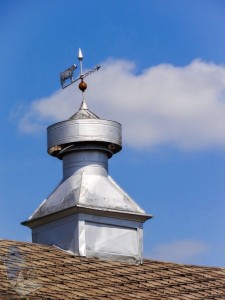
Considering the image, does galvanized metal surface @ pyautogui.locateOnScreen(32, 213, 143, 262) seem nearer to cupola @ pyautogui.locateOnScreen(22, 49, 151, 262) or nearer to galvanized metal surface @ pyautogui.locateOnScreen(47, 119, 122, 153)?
cupola @ pyautogui.locateOnScreen(22, 49, 151, 262)

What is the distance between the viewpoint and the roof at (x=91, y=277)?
2802 cm

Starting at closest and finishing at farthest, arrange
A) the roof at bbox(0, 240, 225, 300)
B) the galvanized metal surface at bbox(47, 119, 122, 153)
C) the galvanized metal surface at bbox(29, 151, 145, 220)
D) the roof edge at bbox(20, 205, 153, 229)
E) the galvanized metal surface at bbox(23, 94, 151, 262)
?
the roof at bbox(0, 240, 225, 300)
the roof edge at bbox(20, 205, 153, 229)
the galvanized metal surface at bbox(23, 94, 151, 262)
the galvanized metal surface at bbox(29, 151, 145, 220)
the galvanized metal surface at bbox(47, 119, 122, 153)

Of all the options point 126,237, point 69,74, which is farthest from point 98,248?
point 69,74

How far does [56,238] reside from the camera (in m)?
33.1

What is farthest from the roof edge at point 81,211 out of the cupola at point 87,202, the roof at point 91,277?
the roof at point 91,277

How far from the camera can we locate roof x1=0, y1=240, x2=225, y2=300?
28.0 m

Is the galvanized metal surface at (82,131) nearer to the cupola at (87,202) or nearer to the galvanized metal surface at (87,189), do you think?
the cupola at (87,202)

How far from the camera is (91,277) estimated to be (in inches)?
1187

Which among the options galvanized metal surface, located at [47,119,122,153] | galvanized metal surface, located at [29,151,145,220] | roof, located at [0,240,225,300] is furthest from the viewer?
galvanized metal surface, located at [47,119,122,153]

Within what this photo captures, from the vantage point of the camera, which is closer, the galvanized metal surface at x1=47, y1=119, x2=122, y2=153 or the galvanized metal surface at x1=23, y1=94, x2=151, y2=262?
the galvanized metal surface at x1=23, y1=94, x2=151, y2=262

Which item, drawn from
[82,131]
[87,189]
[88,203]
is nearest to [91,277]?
[88,203]

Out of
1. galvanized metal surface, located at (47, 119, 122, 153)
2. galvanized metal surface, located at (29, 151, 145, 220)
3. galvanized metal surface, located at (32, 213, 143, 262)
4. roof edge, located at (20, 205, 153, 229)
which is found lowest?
galvanized metal surface, located at (32, 213, 143, 262)

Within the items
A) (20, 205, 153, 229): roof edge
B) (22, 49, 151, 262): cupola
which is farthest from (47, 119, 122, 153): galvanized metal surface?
(20, 205, 153, 229): roof edge

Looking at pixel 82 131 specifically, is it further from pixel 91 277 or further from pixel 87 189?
pixel 91 277
